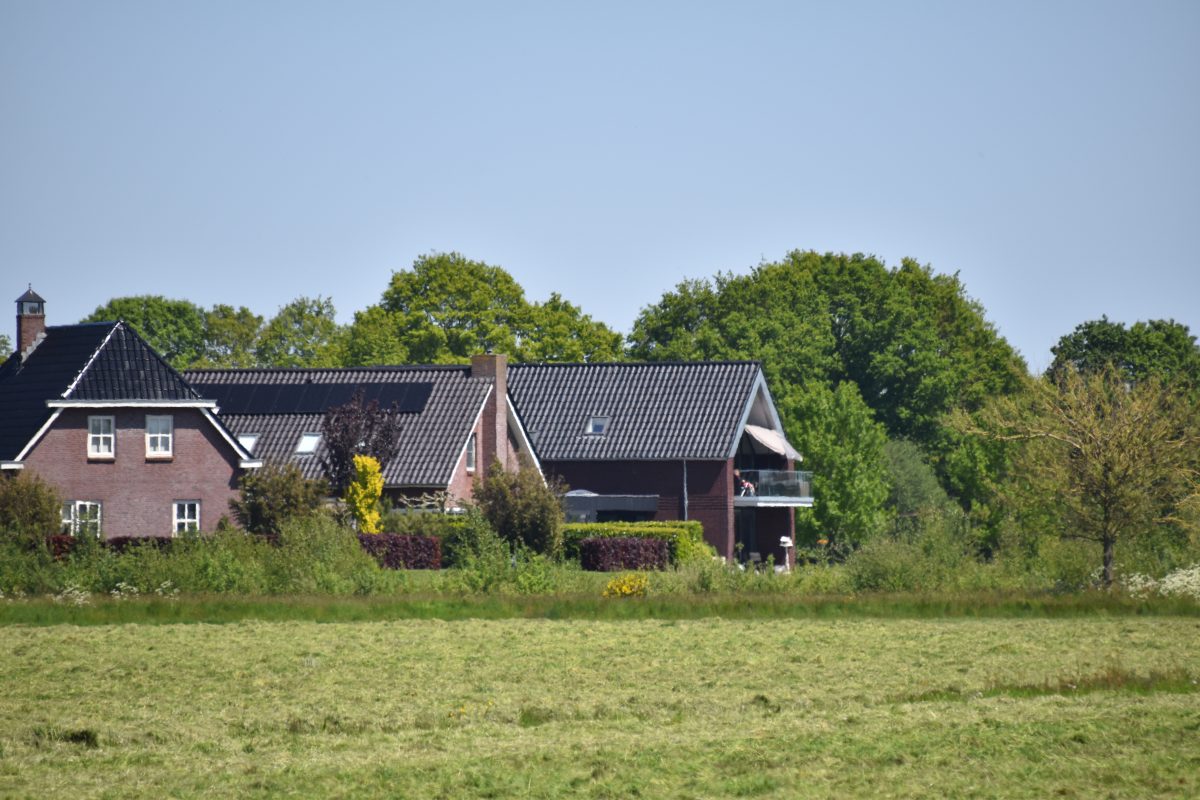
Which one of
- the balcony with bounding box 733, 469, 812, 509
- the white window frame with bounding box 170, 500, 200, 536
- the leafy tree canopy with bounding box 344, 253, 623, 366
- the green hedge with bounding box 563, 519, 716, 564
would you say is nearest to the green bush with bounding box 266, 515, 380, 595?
the green hedge with bounding box 563, 519, 716, 564

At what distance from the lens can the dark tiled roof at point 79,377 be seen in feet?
151

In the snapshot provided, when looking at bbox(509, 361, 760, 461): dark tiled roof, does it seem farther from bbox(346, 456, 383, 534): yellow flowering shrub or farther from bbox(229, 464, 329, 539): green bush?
bbox(229, 464, 329, 539): green bush

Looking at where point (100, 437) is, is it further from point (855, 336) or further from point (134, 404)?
point (855, 336)

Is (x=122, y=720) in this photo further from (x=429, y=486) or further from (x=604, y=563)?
(x=429, y=486)

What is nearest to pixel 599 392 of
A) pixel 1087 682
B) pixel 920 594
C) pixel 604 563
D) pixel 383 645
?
pixel 604 563

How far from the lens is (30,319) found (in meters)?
50.3

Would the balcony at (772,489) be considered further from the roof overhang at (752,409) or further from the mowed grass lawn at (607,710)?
the mowed grass lawn at (607,710)

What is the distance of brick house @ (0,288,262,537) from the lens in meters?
45.9

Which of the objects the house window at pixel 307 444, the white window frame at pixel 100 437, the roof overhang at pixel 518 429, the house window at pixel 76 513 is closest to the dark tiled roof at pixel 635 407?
the roof overhang at pixel 518 429

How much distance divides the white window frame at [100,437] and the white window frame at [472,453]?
10.4 meters

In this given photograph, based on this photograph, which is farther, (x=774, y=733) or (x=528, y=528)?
(x=528, y=528)

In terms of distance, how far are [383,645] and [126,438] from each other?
77.9 feet

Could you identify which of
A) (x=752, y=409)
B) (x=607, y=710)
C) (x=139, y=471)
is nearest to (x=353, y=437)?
Result: (x=139, y=471)

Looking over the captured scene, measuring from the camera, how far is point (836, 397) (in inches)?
2662
